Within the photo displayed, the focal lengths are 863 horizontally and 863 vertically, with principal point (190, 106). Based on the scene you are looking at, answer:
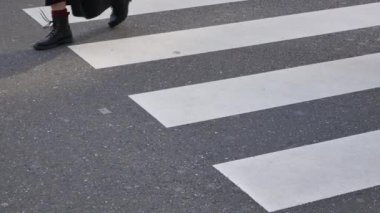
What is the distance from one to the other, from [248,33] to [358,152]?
7.01 ft

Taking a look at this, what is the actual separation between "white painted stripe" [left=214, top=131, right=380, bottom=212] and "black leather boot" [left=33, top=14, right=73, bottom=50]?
2.16 metres

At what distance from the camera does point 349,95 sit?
212 inches

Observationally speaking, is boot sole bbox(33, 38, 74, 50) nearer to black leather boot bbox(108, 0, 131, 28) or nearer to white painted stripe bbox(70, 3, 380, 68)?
white painted stripe bbox(70, 3, 380, 68)

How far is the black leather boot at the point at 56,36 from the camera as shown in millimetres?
6047

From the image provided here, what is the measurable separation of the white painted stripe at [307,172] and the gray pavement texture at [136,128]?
61mm

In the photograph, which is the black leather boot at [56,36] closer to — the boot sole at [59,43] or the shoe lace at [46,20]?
the boot sole at [59,43]

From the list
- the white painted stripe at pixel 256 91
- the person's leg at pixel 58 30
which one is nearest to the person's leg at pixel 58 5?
the person's leg at pixel 58 30

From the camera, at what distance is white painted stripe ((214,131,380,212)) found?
13.4ft

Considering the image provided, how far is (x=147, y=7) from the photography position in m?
7.14

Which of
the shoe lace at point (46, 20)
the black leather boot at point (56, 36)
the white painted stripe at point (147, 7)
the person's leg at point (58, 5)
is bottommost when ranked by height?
the white painted stripe at point (147, 7)

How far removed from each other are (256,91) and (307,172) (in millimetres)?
1153

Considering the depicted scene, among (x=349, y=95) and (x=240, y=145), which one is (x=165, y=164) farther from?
(x=349, y=95)

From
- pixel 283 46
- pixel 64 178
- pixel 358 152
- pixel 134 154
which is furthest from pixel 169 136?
pixel 283 46

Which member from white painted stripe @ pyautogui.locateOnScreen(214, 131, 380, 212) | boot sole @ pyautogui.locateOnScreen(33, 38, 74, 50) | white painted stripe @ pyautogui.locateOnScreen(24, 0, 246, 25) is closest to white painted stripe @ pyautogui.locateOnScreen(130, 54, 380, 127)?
white painted stripe @ pyautogui.locateOnScreen(214, 131, 380, 212)
